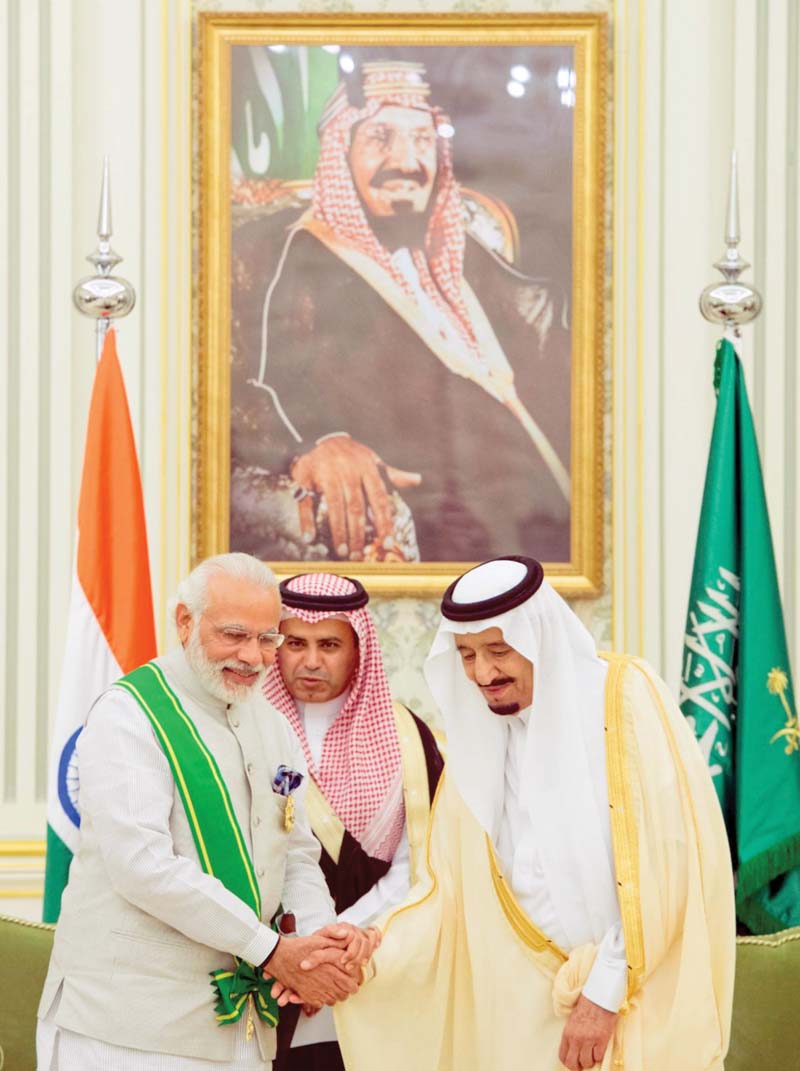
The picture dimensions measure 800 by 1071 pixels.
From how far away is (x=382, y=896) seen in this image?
10.9ft

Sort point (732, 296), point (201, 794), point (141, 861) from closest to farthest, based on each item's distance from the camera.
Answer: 1. point (141, 861)
2. point (201, 794)
3. point (732, 296)

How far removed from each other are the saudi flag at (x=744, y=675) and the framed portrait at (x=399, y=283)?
27.9 inches

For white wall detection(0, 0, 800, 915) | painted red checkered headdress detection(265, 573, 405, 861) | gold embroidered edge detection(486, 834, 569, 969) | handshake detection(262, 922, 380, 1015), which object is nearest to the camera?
handshake detection(262, 922, 380, 1015)

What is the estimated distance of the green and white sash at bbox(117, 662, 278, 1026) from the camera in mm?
2725

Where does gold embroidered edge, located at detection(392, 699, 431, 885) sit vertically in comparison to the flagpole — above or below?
below

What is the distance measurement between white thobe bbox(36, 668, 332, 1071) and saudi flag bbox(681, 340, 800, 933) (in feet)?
5.87

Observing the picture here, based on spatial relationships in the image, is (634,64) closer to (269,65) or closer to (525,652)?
(269,65)

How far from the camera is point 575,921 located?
2.95m

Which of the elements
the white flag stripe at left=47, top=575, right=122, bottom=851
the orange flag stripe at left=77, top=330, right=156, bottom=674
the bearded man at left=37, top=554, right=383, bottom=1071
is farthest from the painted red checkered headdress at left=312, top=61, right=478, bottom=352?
the bearded man at left=37, top=554, right=383, bottom=1071

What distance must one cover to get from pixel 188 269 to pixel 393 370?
0.79 meters

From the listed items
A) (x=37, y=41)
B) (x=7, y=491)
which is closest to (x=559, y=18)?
(x=37, y=41)

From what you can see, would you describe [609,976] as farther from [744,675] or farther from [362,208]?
[362,208]

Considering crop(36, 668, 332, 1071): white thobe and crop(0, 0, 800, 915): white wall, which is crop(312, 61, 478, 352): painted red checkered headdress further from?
crop(36, 668, 332, 1071): white thobe

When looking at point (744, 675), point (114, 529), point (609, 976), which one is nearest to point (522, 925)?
point (609, 976)
